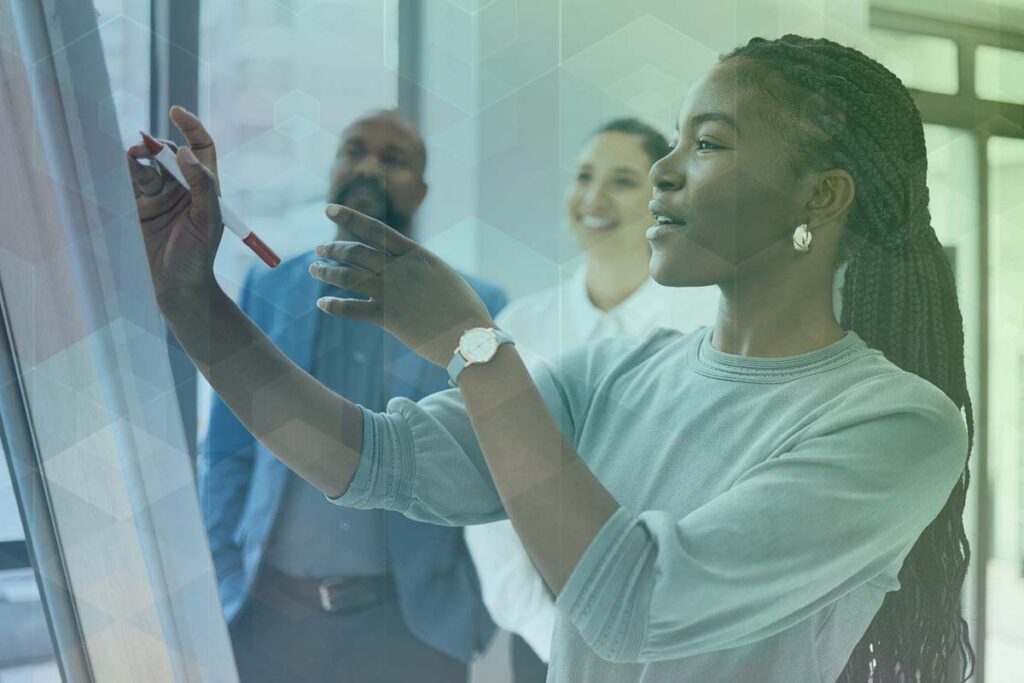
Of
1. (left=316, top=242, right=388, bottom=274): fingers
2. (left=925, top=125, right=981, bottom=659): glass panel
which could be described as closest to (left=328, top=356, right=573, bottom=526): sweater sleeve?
(left=316, top=242, right=388, bottom=274): fingers

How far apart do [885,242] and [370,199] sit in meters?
0.34

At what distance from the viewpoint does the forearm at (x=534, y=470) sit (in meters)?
0.47

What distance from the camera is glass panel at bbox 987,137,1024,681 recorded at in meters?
0.80

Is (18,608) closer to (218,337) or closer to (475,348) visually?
(218,337)

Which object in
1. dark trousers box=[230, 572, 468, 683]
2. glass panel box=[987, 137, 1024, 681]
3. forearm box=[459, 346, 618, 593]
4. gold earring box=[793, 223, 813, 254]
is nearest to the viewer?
forearm box=[459, 346, 618, 593]

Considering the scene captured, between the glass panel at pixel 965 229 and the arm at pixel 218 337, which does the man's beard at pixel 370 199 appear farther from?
the glass panel at pixel 965 229

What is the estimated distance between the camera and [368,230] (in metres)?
0.50

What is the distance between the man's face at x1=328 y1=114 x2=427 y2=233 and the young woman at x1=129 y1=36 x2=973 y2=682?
149 millimetres

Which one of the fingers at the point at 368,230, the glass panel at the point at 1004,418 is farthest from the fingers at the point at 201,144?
the glass panel at the point at 1004,418

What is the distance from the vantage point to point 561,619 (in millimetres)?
589

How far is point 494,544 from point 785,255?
1.09 feet

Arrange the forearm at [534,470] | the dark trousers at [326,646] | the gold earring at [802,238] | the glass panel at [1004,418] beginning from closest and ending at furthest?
the forearm at [534,470] → the gold earring at [802,238] → the dark trousers at [326,646] → the glass panel at [1004,418]

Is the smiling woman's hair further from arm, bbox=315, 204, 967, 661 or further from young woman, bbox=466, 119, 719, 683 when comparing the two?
arm, bbox=315, 204, 967, 661

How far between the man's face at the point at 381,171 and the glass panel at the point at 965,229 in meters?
0.40
